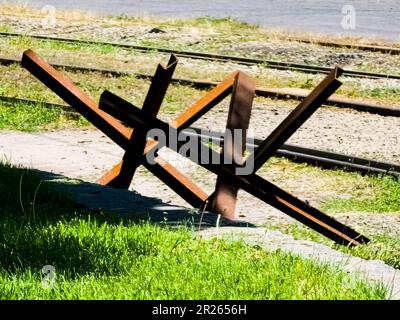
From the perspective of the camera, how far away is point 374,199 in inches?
404

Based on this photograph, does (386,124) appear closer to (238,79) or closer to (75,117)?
(75,117)

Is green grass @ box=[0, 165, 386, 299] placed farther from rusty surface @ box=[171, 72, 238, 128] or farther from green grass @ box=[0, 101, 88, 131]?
green grass @ box=[0, 101, 88, 131]

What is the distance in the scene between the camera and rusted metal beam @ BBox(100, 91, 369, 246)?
7.41 meters

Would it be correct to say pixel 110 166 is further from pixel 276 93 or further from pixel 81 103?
pixel 276 93

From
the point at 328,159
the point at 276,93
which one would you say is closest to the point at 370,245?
the point at 328,159

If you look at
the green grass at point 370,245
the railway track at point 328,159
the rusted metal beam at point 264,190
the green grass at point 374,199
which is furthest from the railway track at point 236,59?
the rusted metal beam at point 264,190

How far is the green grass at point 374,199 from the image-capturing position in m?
9.99

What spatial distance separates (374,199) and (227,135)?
9.66ft

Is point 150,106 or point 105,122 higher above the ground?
point 150,106

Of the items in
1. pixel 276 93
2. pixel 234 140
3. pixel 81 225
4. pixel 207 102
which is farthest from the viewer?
pixel 276 93

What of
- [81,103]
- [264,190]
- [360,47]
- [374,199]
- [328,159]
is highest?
[81,103]

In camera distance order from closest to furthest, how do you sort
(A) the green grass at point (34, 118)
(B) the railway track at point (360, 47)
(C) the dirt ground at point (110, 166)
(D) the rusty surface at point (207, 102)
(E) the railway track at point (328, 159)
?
(D) the rusty surface at point (207, 102) < (C) the dirt ground at point (110, 166) < (E) the railway track at point (328, 159) < (A) the green grass at point (34, 118) < (B) the railway track at point (360, 47)

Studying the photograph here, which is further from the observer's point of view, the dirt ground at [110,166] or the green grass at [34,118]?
the green grass at [34,118]

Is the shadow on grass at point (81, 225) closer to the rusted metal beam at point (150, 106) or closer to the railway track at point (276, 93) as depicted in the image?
the rusted metal beam at point (150, 106)
